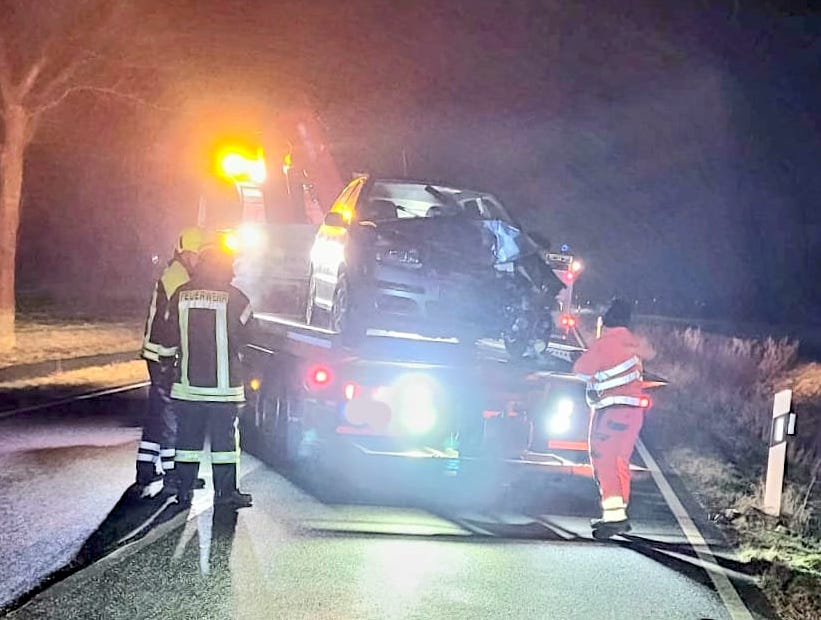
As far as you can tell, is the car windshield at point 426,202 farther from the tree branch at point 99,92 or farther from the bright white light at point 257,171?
the tree branch at point 99,92

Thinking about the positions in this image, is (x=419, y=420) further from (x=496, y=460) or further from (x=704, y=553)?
(x=704, y=553)

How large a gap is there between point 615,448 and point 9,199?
14451mm

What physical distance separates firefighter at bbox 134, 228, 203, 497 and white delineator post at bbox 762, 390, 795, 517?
4.71m

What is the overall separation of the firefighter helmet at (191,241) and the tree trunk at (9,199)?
1162cm

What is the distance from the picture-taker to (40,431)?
10273 mm

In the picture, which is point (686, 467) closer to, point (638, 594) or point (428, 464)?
point (428, 464)

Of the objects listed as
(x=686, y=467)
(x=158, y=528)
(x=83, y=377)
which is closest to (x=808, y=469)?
(x=686, y=467)

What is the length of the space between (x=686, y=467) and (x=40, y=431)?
6.60m

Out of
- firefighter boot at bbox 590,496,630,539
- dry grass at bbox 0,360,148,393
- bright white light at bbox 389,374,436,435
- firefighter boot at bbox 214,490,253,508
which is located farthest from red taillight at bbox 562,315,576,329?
dry grass at bbox 0,360,148,393

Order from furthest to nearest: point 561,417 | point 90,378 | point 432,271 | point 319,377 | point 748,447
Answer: point 90,378 < point 748,447 < point 432,271 < point 561,417 < point 319,377

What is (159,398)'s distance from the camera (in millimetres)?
7621

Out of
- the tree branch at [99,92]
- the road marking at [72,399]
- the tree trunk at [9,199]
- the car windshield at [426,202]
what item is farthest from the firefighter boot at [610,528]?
the tree branch at [99,92]

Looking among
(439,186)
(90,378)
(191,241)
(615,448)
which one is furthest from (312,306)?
(90,378)

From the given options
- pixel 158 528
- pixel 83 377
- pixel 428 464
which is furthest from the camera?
pixel 83 377
